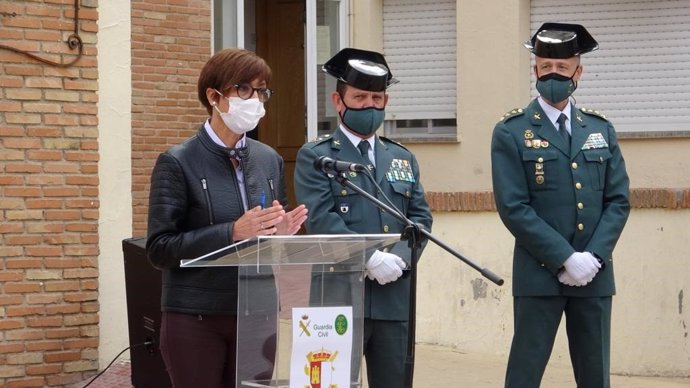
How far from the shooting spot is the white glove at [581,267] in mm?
5766

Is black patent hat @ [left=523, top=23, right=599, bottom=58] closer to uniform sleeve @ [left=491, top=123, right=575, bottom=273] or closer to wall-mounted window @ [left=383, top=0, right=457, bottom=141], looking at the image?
uniform sleeve @ [left=491, top=123, right=575, bottom=273]

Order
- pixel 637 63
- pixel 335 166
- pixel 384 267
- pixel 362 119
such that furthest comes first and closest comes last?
pixel 637 63 < pixel 362 119 < pixel 384 267 < pixel 335 166

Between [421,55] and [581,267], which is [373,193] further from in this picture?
[421,55]

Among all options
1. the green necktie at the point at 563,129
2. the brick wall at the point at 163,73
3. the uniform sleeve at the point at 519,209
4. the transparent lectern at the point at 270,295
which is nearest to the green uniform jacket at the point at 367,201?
the uniform sleeve at the point at 519,209

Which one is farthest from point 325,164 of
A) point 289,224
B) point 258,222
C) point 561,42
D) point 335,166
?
point 561,42

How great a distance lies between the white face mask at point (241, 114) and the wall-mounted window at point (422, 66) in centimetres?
832

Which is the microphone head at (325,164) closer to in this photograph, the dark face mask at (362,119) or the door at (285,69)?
the dark face mask at (362,119)

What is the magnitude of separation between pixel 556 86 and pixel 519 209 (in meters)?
0.63

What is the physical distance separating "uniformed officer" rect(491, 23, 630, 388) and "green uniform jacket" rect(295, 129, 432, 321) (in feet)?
1.83

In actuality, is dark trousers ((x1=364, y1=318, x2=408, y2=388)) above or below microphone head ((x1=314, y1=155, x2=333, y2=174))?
below

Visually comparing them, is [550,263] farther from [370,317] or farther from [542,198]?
[370,317]

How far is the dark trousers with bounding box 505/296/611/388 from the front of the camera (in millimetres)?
5883

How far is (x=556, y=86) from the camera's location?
19.6ft

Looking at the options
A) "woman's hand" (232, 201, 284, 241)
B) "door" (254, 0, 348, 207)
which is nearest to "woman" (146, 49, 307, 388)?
"woman's hand" (232, 201, 284, 241)
